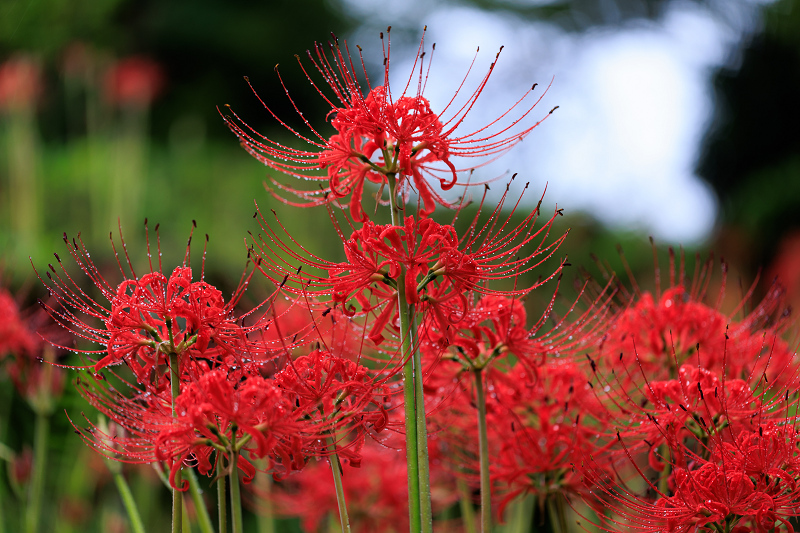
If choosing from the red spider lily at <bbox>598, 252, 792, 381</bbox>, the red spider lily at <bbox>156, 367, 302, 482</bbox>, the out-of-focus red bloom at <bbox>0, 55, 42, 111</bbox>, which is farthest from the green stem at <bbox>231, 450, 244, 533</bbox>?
the out-of-focus red bloom at <bbox>0, 55, 42, 111</bbox>

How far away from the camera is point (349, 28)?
264 inches

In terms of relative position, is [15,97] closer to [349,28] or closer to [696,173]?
[349,28]

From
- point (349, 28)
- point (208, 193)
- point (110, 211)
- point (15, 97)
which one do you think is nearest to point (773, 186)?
point (349, 28)

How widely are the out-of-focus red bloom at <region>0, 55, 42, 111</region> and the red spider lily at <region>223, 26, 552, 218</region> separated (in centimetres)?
330

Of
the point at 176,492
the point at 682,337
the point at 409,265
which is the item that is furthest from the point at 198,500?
the point at 682,337

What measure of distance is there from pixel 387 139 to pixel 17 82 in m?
3.55

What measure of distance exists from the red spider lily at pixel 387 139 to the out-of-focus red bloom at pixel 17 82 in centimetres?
330

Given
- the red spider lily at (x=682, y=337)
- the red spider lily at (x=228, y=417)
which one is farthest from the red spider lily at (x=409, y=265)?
the red spider lily at (x=682, y=337)

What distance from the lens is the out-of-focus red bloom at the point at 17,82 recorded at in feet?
12.5

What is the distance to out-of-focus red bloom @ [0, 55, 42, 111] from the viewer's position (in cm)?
382

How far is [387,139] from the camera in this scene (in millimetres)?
1132

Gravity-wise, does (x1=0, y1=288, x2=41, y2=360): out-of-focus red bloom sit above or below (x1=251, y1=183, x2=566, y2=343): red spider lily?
above

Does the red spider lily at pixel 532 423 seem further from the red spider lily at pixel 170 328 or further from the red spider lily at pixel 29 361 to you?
the red spider lily at pixel 29 361

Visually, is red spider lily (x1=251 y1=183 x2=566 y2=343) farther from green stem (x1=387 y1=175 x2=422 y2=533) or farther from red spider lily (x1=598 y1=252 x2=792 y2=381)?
red spider lily (x1=598 y1=252 x2=792 y2=381)
